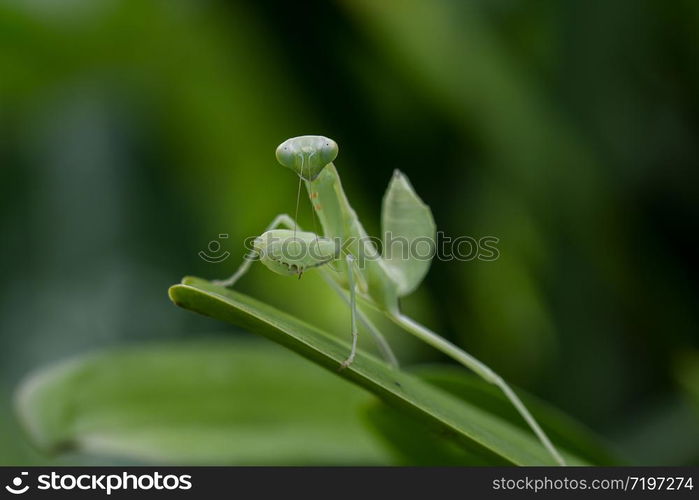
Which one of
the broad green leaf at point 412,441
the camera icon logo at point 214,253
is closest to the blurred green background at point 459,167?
the camera icon logo at point 214,253

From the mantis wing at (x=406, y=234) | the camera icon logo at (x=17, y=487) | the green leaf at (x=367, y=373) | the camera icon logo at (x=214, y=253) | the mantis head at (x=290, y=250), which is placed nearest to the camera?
the green leaf at (x=367, y=373)

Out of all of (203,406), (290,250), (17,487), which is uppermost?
(290,250)

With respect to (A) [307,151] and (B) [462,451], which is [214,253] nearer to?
(A) [307,151]

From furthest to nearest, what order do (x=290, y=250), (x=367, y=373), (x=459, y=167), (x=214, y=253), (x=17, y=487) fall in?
(x=214, y=253) → (x=459, y=167) → (x=17, y=487) → (x=290, y=250) → (x=367, y=373)

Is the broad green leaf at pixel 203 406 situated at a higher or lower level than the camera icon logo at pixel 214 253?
lower

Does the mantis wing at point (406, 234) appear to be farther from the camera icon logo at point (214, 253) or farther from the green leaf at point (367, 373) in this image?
the camera icon logo at point (214, 253)

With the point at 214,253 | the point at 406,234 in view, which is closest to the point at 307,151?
the point at 406,234

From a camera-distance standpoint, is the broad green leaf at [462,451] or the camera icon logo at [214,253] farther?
the camera icon logo at [214,253]
